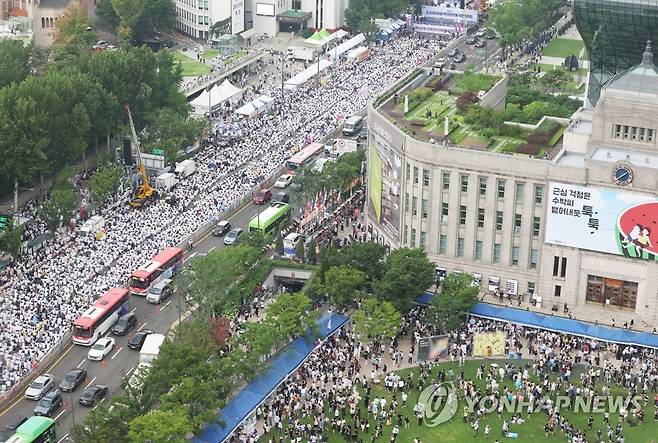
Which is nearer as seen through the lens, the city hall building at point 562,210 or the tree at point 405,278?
the tree at point 405,278

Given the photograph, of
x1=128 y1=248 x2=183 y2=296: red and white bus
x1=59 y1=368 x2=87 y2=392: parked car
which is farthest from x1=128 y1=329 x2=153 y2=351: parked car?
x1=128 y1=248 x2=183 y2=296: red and white bus

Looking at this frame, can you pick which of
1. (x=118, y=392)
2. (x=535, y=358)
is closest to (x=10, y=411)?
(x=118, y=392)

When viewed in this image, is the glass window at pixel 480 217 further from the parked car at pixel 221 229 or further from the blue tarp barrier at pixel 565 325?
the parked car at pixel 221 229

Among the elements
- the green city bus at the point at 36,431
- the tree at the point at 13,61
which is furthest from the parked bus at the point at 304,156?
the green city bus at the point at 36,431

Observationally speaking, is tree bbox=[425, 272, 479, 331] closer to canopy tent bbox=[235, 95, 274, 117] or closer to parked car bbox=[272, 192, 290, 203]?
parked car bbox=[272, 192, 290, 203]

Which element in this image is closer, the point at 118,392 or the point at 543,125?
the point at 118,392

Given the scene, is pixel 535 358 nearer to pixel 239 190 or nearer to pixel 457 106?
pixel 457 106

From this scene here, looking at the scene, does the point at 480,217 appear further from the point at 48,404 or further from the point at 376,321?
the point at 48,404
